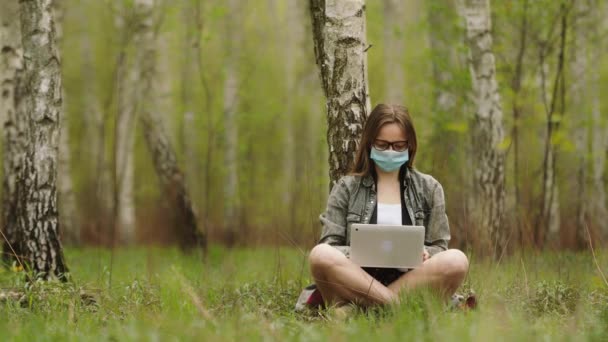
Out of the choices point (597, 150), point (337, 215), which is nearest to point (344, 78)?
point (337, 215)

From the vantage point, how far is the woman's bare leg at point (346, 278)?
4480mm

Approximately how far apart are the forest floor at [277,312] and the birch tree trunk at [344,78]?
109cm

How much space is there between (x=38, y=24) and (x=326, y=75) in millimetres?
2507

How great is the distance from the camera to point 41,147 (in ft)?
19.9

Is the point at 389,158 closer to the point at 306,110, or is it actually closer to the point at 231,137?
the point at 231,137

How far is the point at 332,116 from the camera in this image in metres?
5.34

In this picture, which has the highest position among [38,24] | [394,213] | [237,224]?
[38,24]

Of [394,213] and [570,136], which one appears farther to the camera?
[570,136]

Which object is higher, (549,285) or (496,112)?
(496,112)

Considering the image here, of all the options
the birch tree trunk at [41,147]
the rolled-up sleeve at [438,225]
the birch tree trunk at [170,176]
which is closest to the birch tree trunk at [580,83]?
the birch tree trunk at [170,176]

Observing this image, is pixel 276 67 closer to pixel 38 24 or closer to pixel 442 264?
pixel 38 24

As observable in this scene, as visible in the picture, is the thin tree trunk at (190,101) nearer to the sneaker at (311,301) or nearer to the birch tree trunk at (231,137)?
the birch tree trunk at (231,137)

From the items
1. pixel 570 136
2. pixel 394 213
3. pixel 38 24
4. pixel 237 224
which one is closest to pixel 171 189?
pixel 237 224

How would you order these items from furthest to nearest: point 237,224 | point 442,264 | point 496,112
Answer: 1. point 237,224
2. point 496,112
3. point 442,264
